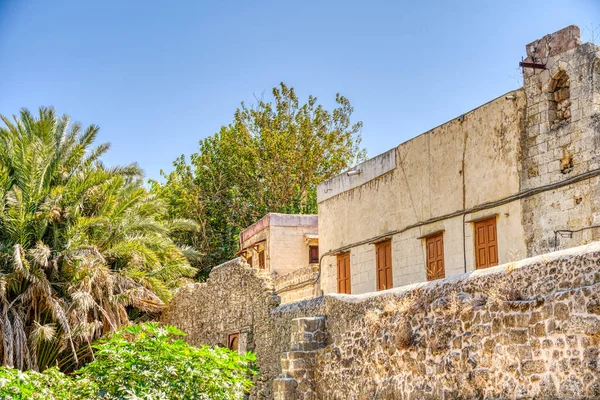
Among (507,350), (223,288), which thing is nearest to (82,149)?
(223,288)

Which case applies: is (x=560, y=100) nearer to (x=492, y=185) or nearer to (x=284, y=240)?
(x=492, y=185)

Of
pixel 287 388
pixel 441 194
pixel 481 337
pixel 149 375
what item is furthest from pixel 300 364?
pixel 441 194

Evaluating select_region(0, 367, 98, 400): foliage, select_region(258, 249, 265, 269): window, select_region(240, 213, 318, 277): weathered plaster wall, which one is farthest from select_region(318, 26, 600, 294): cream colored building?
select_region(258, 249, 265, 269): window

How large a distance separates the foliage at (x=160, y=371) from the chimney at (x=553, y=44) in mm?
7986

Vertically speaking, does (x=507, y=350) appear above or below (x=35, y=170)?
Answer: below

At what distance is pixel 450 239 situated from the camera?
17297 mm

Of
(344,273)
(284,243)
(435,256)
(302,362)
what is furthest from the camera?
(284,243)

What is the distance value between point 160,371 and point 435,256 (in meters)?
8.86

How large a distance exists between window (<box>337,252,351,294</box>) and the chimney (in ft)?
23.5

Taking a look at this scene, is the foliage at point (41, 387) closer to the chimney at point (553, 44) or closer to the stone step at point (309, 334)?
the stone step at point (309, 334)

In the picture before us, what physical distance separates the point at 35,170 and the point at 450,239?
1072cm

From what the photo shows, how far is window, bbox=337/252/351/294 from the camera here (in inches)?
820

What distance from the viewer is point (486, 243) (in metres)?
16.4

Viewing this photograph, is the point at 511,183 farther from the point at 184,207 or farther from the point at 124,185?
the point at 184,207
